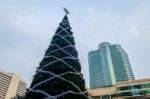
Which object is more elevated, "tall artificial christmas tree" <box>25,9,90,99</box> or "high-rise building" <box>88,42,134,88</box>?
"high-rise building" <box>88,42,134,88</box>

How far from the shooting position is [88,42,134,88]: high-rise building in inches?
4936

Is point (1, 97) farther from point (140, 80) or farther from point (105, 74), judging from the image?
point (140, 80)

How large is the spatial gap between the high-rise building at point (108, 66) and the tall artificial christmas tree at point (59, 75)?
373 feet

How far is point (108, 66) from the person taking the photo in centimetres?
12800

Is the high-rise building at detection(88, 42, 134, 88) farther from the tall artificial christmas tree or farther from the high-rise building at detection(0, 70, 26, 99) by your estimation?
the tall artificial christmas tree

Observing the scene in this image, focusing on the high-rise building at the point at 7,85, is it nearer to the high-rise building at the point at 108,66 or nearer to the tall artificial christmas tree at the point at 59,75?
the high-rise building at the point at 108,66

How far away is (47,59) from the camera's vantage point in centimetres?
979

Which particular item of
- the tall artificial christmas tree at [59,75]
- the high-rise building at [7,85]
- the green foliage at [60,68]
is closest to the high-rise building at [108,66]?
the high-rise building at [7,85]

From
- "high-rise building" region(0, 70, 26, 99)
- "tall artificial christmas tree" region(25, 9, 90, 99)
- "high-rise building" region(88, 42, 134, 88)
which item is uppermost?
"high-rise building" region(88, 42, 134, 88)

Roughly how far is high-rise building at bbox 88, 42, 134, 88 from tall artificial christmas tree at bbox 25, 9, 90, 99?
→ 114 meters

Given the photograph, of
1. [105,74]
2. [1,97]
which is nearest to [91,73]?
[105,74]

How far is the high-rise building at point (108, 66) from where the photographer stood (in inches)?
4936

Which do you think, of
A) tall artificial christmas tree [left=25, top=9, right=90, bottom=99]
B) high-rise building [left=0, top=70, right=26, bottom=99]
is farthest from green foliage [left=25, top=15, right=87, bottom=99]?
high-rise building [left=0, top=70, right=26, bottom=99]

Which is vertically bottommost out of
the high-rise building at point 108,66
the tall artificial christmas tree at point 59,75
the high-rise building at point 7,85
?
the tall artificial christmas tree at point 59,75
